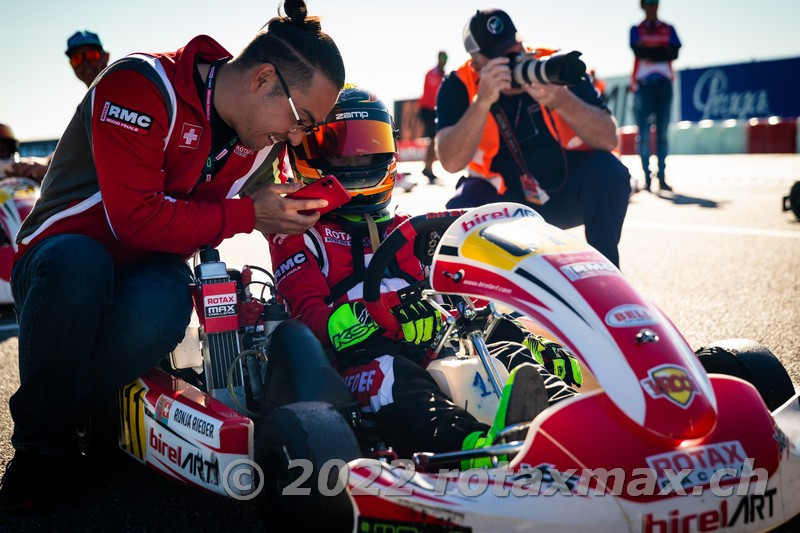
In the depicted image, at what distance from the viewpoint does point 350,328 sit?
8.23ft

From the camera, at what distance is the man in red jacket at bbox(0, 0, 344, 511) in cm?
232

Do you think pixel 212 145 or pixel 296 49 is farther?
pixel 212 145

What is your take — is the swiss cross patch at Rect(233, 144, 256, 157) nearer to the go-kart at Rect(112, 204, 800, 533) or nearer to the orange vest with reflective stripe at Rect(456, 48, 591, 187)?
the go-kart at Rect(112, 204, 800, 533)

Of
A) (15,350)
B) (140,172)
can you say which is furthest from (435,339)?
(15,350)

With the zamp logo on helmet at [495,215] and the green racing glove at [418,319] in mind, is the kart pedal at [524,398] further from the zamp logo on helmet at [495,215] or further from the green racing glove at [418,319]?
the green racing glove at [418,319]

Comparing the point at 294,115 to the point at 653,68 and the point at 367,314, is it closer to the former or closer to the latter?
the point at 367,314

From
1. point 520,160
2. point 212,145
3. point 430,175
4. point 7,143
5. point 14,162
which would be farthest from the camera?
point 430,175

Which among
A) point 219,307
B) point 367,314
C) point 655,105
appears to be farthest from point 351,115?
point 655,105

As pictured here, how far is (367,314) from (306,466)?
2.57 ft


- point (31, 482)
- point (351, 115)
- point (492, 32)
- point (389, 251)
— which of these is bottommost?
point (31, 482)

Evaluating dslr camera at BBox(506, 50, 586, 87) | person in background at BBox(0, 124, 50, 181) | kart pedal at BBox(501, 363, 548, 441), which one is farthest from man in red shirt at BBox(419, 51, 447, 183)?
kart pedal at BBox(501, 363, 548, 441)

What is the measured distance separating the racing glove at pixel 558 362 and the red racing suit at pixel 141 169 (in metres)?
0.95

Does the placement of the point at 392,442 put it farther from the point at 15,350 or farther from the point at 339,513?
the point at 15,350

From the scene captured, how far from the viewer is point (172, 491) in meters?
2.48
